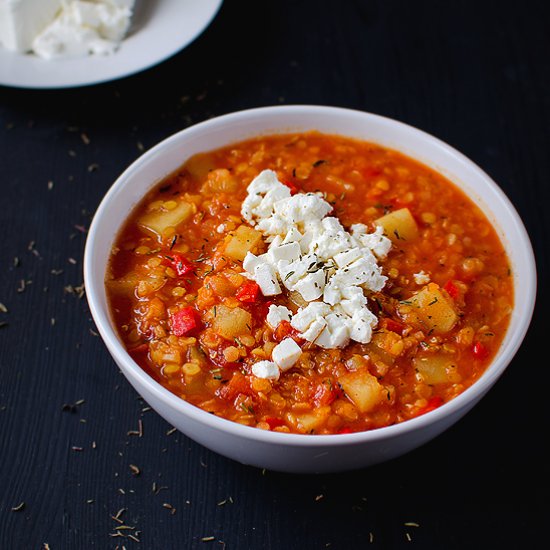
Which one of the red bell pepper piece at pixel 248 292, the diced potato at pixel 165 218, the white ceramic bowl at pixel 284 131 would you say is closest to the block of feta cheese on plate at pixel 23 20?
the white ceramic bowl at pixel 284 131

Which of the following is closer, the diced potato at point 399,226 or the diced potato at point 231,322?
the diced potato at point 231,322

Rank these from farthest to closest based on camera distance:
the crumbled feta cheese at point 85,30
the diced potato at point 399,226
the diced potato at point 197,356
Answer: the crumbled feta cheese at point 85,30 → the diced potato at point 399,226 → the diced potato at point 197,356

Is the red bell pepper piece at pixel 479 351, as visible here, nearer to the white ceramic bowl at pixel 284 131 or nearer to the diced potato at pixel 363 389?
the white ceramic bowl at pixel 284 131

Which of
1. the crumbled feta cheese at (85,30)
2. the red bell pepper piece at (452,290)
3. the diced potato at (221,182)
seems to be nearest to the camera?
the red bell pepper piece at (452,290)

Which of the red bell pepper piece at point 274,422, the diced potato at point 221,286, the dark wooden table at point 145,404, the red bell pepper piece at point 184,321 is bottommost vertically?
the dark wooden table at point 145,404

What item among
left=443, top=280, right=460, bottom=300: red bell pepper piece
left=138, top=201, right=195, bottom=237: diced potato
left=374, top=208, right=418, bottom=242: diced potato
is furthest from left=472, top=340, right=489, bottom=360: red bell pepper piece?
left=138, top=201, right=195, bottom=237: diced potato

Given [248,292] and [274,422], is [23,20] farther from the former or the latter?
[274,422]

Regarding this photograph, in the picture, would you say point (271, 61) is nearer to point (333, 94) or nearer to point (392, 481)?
point (333, 94)
